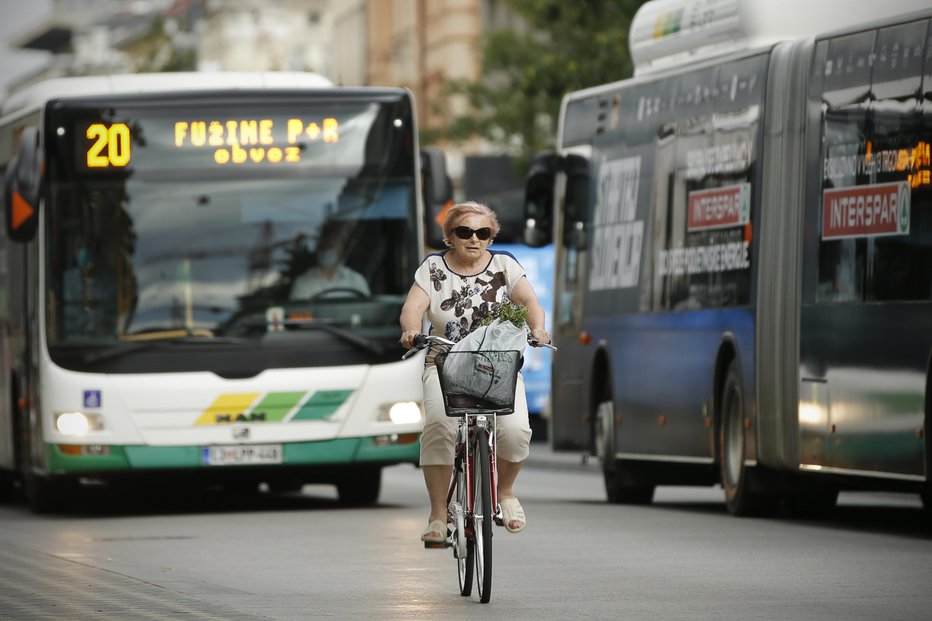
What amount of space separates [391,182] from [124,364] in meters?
2.48

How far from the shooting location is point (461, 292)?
11.0 m

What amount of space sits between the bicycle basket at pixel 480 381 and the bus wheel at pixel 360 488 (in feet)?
31.1

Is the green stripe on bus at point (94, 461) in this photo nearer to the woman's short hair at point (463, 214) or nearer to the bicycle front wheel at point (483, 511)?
the woman's short hair at point (463, 214)

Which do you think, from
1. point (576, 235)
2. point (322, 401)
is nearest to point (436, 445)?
point (322, 401)

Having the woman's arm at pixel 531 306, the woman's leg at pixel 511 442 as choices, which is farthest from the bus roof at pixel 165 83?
the woman's leg at pixel 511 442

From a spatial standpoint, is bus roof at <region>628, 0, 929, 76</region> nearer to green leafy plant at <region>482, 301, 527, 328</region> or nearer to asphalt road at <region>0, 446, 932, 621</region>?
asphalt road at <region>0, 446, 932, 621</region>

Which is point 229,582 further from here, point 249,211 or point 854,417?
point 249,211

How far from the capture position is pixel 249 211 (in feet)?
61.5

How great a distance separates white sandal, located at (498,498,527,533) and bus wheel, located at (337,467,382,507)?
9.15 meters

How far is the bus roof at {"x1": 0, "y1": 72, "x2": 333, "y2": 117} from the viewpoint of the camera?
19.2 m

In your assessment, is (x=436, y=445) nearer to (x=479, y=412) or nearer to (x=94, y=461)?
(x=479, y=412)

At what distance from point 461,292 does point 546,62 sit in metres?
27.3

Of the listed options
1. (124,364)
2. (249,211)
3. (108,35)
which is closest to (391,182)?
(249,211)

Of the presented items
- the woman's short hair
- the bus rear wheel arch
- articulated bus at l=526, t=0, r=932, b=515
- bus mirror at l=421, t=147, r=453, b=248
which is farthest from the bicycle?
the bus rear wheel arch
